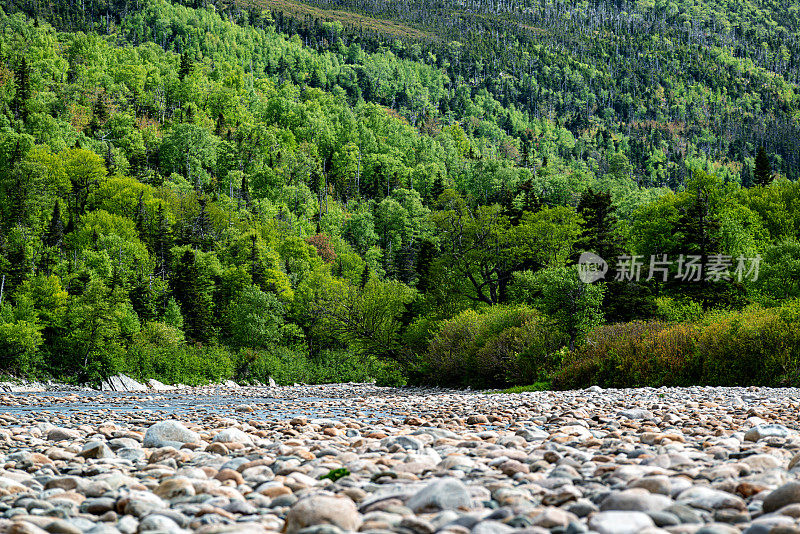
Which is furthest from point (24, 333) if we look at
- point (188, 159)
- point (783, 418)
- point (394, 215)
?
point (394, 215)

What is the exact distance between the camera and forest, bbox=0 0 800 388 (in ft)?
82.9

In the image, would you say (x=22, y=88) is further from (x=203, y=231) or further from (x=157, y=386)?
(x=157, y=386)

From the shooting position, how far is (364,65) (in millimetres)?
197250

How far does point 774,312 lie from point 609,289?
1299 cm

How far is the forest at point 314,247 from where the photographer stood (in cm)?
2528

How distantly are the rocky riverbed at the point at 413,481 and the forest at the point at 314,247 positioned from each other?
13012 millimetres

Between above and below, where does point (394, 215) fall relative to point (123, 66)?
below

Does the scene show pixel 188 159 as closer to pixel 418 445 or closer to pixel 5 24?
pixel 5 24

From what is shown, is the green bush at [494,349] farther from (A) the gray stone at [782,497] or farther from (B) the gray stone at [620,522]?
(B) the gray stone at [620,522]

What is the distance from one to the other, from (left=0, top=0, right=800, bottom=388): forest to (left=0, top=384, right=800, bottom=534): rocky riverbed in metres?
13.0

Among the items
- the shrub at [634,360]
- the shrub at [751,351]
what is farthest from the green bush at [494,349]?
the shrub at [751,351]

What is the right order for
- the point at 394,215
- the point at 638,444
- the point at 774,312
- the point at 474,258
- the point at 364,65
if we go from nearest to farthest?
the point at 638,444
the point at 774,312
the point at 474,258
the point at 394,215
the point at 364,65

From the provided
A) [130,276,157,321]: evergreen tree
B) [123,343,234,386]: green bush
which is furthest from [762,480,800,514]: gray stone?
[130,276,157,321]: evergreen tree

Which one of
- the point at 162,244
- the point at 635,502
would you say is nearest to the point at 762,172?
the point at 162,244
